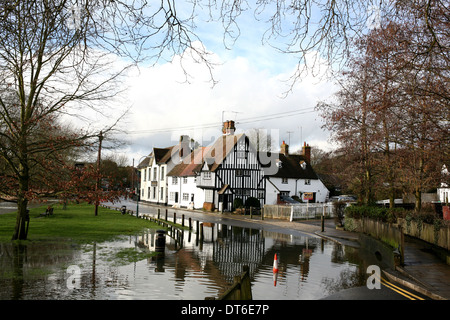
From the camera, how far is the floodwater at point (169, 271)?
943 centimetres

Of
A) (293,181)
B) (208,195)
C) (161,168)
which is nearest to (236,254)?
(208,195)

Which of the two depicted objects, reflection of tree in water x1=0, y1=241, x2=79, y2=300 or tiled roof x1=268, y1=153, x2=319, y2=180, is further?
tiled roof x1=268, y1=153, x2=319, y2=180

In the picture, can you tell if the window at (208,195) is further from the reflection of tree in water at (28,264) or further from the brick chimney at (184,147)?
the reflection of tree in water at (28,264)

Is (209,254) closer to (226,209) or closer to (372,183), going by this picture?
(372,183)

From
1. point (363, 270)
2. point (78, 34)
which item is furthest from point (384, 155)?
point (78, 34)

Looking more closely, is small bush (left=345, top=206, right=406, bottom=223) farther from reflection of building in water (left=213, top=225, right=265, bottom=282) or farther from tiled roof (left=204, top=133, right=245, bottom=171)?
tiled roof (left=204, top=133, right=245, bottom=171)

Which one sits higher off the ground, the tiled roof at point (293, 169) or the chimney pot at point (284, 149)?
the chimney pot at point (284, 149)

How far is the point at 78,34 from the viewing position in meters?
5.31

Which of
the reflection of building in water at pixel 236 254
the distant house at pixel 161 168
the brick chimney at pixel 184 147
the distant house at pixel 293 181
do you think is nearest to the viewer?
the reflection of building in water at pixel 236 254

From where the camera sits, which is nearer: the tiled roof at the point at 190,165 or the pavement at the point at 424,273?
the pavement at the point at 424,273

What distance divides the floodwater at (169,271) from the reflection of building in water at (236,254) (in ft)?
0.11

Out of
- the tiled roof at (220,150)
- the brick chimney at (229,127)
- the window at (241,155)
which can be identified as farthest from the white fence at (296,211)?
the brick chimney at (229,127)

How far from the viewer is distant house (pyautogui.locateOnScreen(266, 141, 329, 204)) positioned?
50.6 meters

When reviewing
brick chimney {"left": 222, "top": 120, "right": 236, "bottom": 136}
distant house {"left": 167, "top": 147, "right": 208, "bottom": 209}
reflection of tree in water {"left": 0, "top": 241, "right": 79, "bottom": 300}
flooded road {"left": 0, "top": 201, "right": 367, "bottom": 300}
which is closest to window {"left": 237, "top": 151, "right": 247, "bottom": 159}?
brick chimney {"left": 222, "top": 120, "right": 236, "bottom": 136}
